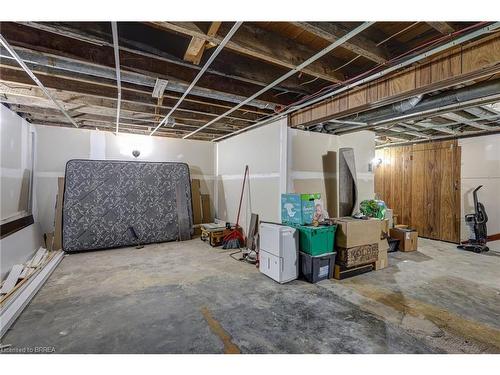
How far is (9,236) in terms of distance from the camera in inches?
140

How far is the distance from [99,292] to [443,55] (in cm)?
445

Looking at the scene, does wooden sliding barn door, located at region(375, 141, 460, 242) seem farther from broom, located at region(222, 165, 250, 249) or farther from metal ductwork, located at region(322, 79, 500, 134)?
broom, located at region(222, 165, 250, 249)

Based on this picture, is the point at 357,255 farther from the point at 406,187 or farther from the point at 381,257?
the point at 406,187

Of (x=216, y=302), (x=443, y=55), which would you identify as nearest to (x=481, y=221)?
(x=443, y=55)

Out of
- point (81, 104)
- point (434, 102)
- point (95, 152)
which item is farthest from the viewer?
point (95, 152)

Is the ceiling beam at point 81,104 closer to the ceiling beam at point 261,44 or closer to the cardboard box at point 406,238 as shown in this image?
the ceiling beam at point 261,44

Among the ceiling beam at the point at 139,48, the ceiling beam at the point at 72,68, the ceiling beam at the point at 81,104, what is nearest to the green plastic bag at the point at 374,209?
the ceiling beam at the point at 139,48

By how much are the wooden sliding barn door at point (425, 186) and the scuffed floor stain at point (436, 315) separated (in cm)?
406

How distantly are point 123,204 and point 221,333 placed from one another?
12.9 feet

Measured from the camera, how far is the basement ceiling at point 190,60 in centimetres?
211

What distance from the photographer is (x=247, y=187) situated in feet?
17.5

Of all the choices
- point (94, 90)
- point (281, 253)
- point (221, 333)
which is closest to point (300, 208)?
point (281, 253)

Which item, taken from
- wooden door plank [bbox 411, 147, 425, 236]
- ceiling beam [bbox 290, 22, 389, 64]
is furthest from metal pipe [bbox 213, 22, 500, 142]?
wooden door plank [bbox 411, 147, 425, 236]
